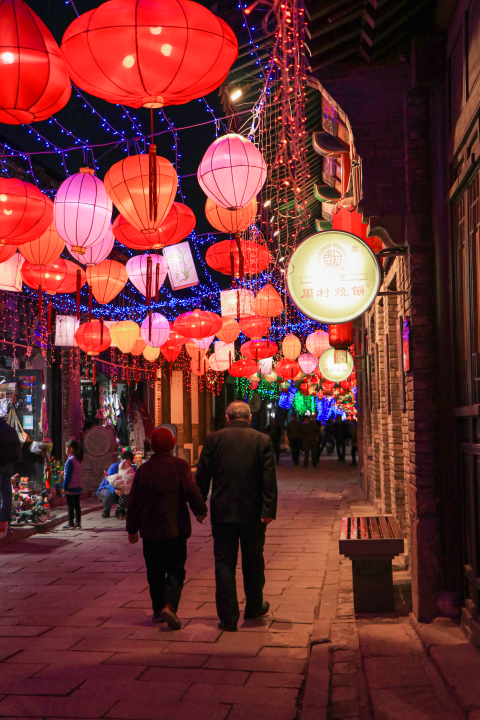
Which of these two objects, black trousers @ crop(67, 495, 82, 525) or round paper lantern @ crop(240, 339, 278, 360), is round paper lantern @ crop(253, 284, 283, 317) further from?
black trousers @ crop(67, 495, 82, 525)

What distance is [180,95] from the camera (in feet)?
17.4

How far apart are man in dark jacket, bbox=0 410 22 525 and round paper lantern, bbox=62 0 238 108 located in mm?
7791

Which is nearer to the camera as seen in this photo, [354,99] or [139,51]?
[139,51]

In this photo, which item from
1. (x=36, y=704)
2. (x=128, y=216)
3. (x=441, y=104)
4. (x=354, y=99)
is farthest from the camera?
(x=128, y=216)

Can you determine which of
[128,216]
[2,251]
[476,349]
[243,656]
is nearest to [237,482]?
[243,656]

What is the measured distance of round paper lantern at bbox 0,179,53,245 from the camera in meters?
7.16

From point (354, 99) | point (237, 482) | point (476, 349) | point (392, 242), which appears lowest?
point (237, 482)

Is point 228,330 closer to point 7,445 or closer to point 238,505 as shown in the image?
point 7,445

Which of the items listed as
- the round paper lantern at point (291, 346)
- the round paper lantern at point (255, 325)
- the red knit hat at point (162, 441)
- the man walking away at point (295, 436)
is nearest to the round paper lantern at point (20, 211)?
the red knit hat at point (162, 441)

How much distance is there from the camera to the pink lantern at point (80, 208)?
26.0ft

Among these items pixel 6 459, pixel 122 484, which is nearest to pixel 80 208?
pixel 6 459

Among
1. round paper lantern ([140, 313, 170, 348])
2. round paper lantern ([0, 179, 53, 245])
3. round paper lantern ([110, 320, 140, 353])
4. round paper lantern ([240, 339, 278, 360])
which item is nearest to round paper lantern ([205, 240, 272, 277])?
round paper lantern ([140, 313, 170, 348])

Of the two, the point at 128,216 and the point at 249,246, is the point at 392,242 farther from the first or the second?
the point at 249,246

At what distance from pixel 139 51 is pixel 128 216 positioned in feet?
8.89
